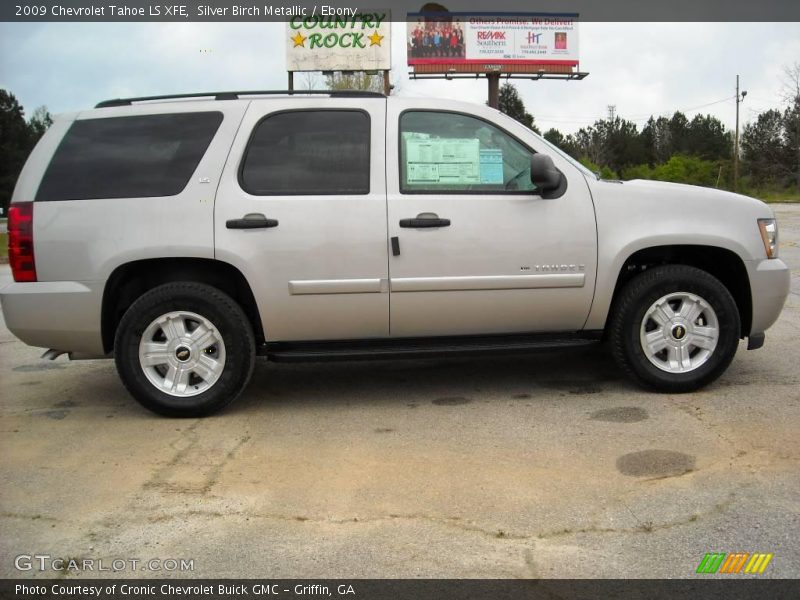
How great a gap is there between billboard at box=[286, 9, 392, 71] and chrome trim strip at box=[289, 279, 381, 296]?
22.0 meters

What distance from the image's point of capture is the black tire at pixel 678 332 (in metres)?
4.83

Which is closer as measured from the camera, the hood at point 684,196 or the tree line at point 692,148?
the hood at point 684,196

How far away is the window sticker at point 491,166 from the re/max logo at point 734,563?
8.73 feet

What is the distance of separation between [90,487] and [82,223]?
1685mm

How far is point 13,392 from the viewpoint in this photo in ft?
18.3

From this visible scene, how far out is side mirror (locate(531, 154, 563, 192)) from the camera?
457cm

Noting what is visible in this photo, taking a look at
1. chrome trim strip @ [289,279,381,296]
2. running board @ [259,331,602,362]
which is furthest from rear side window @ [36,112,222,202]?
running board @ [259,331,602,362]

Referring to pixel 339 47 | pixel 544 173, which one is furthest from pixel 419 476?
pixel 339 47

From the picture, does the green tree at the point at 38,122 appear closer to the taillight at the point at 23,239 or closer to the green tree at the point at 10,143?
the green tree at the point at 10,143

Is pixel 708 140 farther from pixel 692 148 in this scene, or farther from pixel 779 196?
pixel 779 196

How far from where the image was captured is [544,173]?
4.59 meters

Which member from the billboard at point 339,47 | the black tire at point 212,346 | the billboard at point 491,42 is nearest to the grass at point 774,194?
the billboard at point 491,42

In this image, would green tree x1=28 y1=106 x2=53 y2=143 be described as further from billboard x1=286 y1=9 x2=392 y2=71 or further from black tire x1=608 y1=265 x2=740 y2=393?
black tire x1=608 y1=265 x2=740 y2=393

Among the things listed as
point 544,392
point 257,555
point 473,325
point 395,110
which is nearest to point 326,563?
point 257,555
